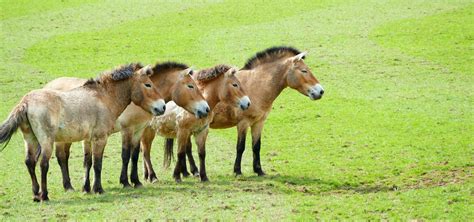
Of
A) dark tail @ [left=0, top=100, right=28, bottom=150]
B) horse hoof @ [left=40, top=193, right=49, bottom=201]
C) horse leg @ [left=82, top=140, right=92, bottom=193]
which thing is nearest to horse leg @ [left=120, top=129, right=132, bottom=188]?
horse leg @ [left=82, top=140, right=92, bottom=193]

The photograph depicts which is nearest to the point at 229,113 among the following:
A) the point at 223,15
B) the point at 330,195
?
the point at 330,195

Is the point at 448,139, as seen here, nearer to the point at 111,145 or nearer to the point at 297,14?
the point at 111,145

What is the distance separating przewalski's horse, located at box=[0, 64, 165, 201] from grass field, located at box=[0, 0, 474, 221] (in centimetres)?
87

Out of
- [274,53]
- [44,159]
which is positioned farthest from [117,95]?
[274,53]

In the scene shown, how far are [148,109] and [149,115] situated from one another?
0.66 m

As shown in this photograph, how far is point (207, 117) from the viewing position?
54.9 feet

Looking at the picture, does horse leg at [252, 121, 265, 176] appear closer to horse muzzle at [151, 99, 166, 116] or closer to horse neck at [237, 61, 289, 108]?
horse neck at [237, 61, 289, 108]

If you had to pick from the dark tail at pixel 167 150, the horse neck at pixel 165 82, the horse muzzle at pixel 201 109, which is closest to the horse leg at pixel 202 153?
the horse muzzle at pixel 201 109

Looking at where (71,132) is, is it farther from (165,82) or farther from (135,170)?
(165,82)

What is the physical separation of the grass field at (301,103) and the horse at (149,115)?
502mm

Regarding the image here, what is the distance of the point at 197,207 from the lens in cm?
1381

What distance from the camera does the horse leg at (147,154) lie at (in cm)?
1706

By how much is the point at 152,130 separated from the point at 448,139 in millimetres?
7296

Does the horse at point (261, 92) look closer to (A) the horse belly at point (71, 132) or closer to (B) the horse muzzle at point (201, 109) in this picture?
(B) the horse muzzle at point (201, 109)
